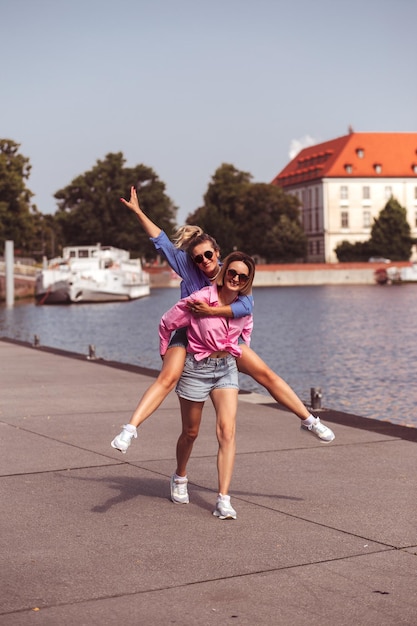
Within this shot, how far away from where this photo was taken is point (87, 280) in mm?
94312

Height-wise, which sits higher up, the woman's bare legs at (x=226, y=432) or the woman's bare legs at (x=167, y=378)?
the woman's bare legs at (x=167, y=378)

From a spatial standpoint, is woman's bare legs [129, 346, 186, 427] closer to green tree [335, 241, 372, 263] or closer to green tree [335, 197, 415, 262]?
green tree [335, 197, 415, 262]

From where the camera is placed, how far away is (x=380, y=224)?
134500 mm

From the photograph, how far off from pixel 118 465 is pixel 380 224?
12763 centimetres

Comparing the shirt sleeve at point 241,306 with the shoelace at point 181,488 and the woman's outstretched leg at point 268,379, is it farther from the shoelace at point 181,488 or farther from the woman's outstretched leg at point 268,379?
the shoelace at point 181,488

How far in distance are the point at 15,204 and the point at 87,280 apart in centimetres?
1203

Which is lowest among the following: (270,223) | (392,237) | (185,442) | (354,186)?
(185,442)

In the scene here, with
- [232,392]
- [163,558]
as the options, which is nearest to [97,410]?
[232,392]

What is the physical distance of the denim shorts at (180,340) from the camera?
284 inches

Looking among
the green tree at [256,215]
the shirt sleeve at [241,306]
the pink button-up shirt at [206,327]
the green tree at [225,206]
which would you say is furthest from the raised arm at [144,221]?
the green tree at [256,215]

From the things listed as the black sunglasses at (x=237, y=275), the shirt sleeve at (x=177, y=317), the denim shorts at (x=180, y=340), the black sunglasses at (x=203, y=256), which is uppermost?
the black sunglasses at (x=203, y=256)

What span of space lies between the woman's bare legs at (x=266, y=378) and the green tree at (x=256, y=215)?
401ft

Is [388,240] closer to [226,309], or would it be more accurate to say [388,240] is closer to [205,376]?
[205,376]

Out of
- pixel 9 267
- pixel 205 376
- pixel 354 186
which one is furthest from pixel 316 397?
pixel 354 186
